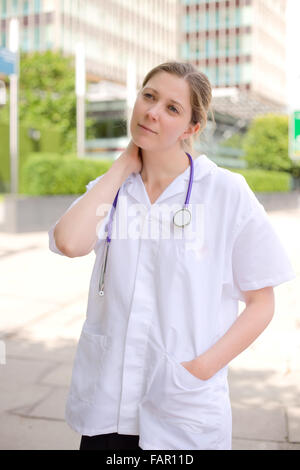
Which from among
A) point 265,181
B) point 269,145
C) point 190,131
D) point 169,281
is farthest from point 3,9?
point 169,281

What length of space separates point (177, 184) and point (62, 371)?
2.85 metres

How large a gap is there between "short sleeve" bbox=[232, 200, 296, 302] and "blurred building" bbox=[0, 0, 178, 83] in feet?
217

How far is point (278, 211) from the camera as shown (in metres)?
26.8

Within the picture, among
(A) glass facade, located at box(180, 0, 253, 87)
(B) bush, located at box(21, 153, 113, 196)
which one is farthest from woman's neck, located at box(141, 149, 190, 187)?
(A) glass facade, located at box(180, 0, 253, 87)

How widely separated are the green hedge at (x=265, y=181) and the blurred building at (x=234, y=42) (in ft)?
198

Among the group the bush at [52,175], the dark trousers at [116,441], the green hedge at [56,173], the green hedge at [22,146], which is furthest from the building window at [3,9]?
the dark trousers at [116,441]

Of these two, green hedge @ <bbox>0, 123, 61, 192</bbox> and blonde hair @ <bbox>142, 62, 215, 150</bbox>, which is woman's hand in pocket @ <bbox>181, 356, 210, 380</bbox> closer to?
blonde hair @ <bbox>142, 62, 215, 150</bbox>

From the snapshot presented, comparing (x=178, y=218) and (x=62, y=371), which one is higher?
(x=178, y=218)

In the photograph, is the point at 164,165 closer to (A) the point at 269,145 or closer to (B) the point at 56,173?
(B) the point at 56,173

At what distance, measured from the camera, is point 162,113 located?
1.63 m

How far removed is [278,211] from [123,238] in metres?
25.9

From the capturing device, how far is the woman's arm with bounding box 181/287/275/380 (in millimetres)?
1544
